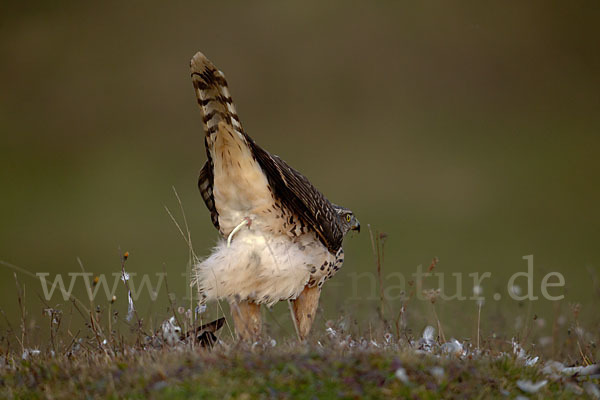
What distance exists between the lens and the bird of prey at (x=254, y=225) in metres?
6.69

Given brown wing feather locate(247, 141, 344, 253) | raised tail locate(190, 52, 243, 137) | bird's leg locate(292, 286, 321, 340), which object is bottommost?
bird's leg locate(292, 286, 321, 340)

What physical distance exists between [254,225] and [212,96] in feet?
4.49

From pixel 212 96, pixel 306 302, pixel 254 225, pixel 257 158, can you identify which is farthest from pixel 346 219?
pixel 212 96

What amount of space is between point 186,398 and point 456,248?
Result: 55.0 feet

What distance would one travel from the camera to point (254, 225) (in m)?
7.03

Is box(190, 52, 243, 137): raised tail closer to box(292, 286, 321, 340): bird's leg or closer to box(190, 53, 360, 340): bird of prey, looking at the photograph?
box(190, 53, 360, 340): bird of prey

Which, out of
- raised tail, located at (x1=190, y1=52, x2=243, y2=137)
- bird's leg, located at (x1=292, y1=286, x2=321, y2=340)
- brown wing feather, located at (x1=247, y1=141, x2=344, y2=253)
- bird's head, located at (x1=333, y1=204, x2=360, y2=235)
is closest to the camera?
raised tail, located at (x1=190, y1=52, x2=243, y2=137)

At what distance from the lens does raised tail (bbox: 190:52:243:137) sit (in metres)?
6.36

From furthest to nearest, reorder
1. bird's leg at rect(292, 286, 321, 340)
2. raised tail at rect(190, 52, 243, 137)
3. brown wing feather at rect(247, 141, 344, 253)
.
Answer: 1. bird's leg at rect(292, 286, 321, 340)
2. brown wing feather at rect(247, 141, 344, 253)
3. raised tail at rect(190, 52, 243, 137)

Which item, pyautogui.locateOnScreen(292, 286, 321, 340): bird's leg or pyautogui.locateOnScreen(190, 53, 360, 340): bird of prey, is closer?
pyautogui.locateOnScreen(190, 53, 360, 340): bird of prey

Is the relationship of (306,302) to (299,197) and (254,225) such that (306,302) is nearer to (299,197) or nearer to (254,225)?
(254,225)

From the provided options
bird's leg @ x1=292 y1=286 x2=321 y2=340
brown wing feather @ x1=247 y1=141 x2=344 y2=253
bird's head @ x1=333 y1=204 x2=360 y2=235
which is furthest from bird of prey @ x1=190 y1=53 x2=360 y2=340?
bird's head @ x1=333 y1=204 x2=360 y2=235

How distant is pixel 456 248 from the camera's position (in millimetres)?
20172

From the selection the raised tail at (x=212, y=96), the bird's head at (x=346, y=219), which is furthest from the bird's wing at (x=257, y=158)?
the bird's head at (x=346, y=219)
